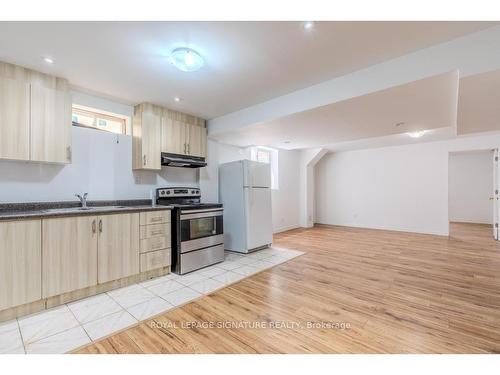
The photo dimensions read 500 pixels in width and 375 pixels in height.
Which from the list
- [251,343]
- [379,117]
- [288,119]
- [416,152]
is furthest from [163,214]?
[416,152]

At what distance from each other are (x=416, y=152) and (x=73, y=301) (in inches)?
298

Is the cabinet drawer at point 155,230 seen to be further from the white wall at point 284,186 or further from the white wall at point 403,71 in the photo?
the white wall at point 403,71

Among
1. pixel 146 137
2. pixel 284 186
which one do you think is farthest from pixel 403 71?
pixel 284 186

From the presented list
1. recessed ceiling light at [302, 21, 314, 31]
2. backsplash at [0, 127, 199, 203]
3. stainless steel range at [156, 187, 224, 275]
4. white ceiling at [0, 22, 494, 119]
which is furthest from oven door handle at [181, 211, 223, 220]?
recessed ceiling light at [302, 21, 314, 31]

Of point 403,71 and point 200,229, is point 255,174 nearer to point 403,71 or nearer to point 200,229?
point 200,229

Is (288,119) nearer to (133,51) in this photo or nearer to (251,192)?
(251,192)

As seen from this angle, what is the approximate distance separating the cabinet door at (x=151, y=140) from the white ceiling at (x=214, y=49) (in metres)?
0.46

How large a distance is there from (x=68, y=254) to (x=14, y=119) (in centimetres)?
143

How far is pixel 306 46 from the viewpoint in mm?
2029

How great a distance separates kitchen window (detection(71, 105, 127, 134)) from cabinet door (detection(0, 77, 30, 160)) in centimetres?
55

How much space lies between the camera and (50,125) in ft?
7.98

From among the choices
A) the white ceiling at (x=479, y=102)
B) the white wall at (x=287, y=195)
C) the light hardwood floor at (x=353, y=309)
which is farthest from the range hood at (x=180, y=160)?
the white ceiling at (x=479, y=102)

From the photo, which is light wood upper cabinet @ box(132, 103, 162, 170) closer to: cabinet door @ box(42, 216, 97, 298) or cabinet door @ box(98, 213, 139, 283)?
cabinet door @ box(98, 213, 139, 283)

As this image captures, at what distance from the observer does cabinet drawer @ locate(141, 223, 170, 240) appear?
278 cm
